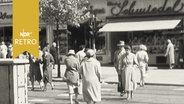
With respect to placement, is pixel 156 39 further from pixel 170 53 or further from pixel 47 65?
pixel 47 65

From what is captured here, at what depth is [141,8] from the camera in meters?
34.5

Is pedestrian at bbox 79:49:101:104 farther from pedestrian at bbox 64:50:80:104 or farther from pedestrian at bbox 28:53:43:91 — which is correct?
pedestrian at bbox 28:53:43:91

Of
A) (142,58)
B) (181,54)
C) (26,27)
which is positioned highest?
(26,27)

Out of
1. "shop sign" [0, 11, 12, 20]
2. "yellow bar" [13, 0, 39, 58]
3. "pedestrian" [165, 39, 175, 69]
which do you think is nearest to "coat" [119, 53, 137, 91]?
"yellow bar" [13, 0, 39, 58]

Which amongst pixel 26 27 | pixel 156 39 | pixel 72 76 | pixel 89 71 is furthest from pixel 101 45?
pixel 26 27

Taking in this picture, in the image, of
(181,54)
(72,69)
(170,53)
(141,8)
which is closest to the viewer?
(72,69)

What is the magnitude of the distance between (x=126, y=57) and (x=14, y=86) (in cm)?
653

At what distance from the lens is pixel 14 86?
1048cm

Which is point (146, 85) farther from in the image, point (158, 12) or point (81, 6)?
point (158, 12)

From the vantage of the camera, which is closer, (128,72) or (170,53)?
(128,72)

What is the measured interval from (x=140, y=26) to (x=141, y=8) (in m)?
2.13

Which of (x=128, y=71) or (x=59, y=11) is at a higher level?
(x=59, y=11)

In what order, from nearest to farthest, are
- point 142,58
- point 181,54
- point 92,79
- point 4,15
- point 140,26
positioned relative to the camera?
1. point 92,79
2. point 142,58
3. point 181,54
4. point 140,26
5. point 4,15

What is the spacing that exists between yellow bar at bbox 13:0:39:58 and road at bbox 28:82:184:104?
5.25 m
